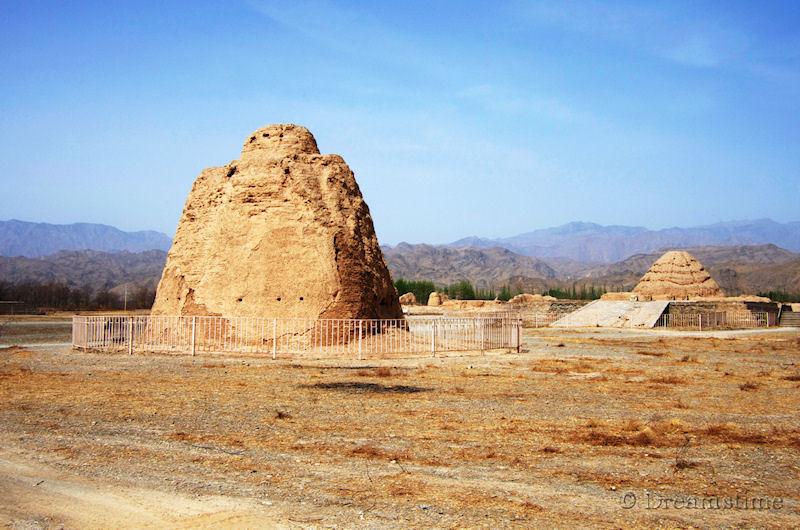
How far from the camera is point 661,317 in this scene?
3800cm

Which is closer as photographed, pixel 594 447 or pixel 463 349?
pixel 594 447

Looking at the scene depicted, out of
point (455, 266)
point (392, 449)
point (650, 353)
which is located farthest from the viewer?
point (455, 266)

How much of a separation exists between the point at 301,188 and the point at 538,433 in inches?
519

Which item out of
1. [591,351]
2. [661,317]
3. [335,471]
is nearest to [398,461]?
[335,471]

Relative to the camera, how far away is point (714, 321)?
125 ft

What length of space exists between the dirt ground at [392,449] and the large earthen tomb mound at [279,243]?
179 inches

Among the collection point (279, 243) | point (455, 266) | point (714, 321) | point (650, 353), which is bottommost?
point (650, 353)

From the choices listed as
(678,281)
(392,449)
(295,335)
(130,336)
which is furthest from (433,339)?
(678,281)

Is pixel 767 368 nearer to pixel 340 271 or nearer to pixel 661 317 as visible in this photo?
pixel 340 271

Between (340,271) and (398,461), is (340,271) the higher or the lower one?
the higher one

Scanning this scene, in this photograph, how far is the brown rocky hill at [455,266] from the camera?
500ft

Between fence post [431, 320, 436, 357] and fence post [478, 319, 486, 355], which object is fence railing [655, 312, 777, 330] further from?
fence post [431, 320, 436, 357]

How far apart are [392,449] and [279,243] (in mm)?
12629

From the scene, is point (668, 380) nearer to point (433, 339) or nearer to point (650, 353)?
point (433, 339)
